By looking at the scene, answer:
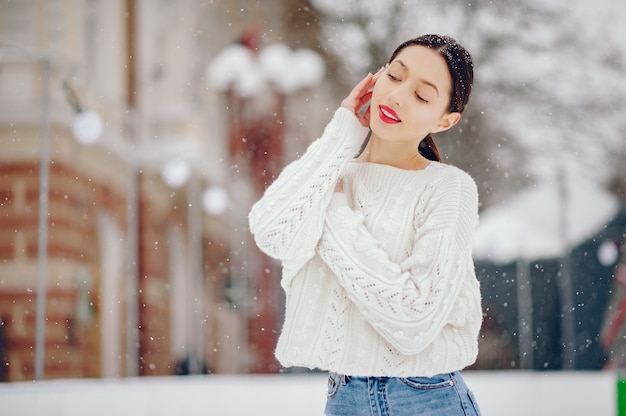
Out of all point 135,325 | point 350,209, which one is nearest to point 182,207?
point 135,325

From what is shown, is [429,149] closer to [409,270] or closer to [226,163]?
[409,270]

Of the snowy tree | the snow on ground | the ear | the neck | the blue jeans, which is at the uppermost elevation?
the snowy tree

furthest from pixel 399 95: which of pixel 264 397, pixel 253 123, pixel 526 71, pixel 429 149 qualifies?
pixel 253 123

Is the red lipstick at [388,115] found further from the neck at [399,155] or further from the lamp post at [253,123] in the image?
the lamp post at [253,123]

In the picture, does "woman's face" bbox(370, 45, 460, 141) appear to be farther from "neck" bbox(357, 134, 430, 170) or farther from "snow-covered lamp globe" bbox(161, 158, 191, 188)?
"snow-covered lamp globe" bbox(161, 158, 191, 188)

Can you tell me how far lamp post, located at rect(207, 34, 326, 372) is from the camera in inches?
197

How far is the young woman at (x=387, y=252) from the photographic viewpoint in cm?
91

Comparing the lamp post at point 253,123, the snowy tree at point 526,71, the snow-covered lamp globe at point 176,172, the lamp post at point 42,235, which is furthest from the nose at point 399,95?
the snow-covered lamp globe at point 176,172

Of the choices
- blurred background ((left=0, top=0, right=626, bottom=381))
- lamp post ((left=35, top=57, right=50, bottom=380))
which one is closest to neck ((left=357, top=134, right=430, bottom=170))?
blurred background ((left=0, top=0, right=626, bottom=381))

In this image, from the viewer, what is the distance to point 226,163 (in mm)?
6734

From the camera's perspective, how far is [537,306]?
409cm

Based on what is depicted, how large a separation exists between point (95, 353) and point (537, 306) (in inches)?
125

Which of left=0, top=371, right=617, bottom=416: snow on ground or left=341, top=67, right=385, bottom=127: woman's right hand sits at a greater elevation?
left=341, top=67, right=385, bottom=127: woman's right hand

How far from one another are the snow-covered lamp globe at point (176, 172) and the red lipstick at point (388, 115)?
5090 millimetres
